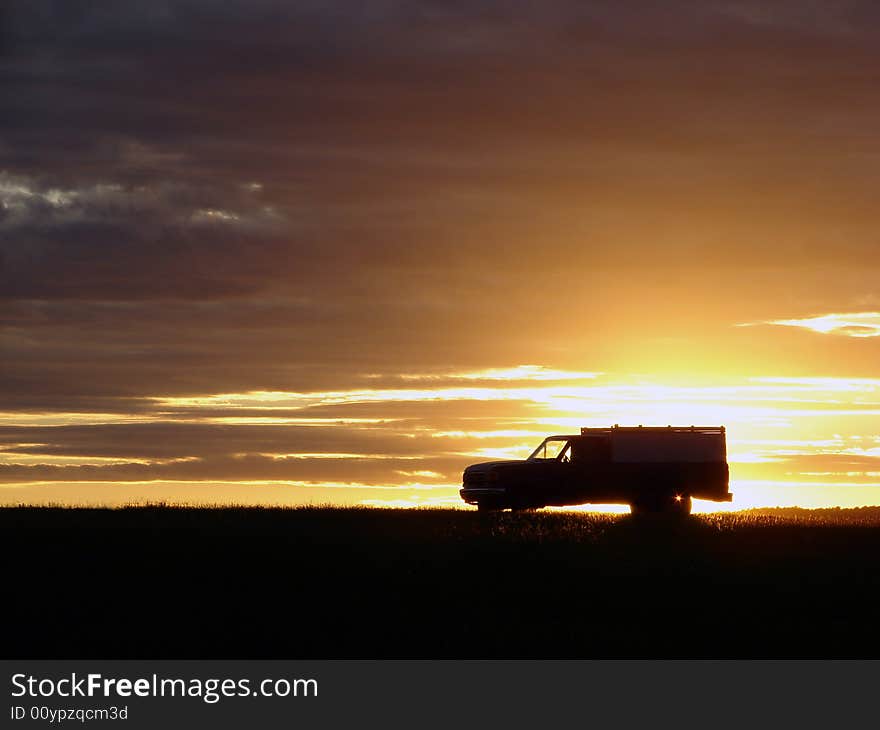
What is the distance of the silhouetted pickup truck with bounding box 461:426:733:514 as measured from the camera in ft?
111

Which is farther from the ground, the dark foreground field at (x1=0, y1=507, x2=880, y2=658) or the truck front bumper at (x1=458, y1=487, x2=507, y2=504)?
the truck front bumper at (x1=458, y1=487, x2=507, y2=504)

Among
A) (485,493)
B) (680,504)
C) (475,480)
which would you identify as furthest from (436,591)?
(680,504)

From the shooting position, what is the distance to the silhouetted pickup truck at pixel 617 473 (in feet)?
111

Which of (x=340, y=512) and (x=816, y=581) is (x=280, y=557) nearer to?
(x=816, y=581)

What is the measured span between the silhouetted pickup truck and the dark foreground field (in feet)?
17.9

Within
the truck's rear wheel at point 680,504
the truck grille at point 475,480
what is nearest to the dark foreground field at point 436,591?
the truck grille at point 475,480

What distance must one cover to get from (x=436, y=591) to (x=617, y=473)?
16352 millimetres

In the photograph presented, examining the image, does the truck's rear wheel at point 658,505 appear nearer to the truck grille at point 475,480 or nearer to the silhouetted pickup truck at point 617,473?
the silhouetted pickup truck at point 617,473

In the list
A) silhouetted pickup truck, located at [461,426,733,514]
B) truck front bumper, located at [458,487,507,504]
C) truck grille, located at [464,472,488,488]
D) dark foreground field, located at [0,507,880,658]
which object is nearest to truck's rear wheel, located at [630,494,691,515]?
silhouetted pickup truck, located at [461,426,733,514]

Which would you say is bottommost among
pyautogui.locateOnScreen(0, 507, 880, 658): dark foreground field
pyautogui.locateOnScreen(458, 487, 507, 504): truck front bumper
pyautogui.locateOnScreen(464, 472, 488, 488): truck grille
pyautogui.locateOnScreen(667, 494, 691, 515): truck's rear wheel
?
pyautogui.locateOnScreen(0, 507, 880, 658): dark foreground field

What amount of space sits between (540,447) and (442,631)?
1824 centimetres

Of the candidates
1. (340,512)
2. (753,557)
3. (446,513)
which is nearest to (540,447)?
(446,513)

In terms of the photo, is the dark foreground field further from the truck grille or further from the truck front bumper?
the truck grille
